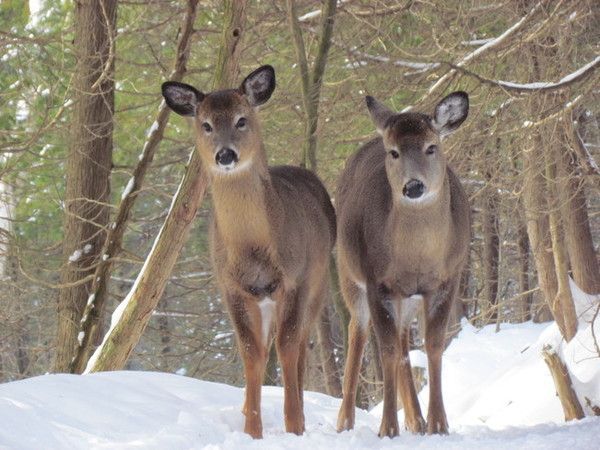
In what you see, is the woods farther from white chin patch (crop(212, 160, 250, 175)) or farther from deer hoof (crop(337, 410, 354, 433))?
deer hoof (crop(337, 410, 354, 433))

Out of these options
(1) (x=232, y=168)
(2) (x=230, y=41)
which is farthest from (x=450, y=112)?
(2) (x=230, y=41)

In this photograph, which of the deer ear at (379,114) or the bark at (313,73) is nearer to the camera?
the deer ear at (379,114)

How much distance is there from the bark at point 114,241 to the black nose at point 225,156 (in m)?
4.47

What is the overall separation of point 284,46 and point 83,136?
3648mm

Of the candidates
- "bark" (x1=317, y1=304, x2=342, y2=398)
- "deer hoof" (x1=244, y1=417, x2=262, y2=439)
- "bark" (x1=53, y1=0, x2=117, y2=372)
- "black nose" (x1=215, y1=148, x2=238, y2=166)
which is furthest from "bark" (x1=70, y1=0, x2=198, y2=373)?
"bark" (x1=317, y1=304, x2=342, y2=398)

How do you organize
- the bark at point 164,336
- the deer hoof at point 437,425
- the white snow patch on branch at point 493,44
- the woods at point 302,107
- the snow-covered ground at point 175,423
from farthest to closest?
the bark at point 164,336, the white snow patch on branch at point 493,44, the woods at point 302,107, the deer hoof at point 437,425, the snow-covered ground at point 175,423

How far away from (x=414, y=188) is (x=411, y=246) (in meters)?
0.44

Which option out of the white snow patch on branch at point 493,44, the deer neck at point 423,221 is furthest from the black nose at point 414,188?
the white snow patch on branch at point 493,44

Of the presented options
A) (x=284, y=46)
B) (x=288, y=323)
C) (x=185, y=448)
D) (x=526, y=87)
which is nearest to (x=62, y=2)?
(x=284, y=46)

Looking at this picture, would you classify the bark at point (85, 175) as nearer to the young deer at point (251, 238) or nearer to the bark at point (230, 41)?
the bark at point (230, 41)

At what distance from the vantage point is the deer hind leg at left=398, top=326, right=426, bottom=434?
736cm

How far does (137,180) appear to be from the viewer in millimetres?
11859

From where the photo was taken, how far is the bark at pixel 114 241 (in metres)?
11.4

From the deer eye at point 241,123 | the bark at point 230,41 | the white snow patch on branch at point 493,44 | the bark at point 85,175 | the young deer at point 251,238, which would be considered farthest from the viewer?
the bark at point 85,175
